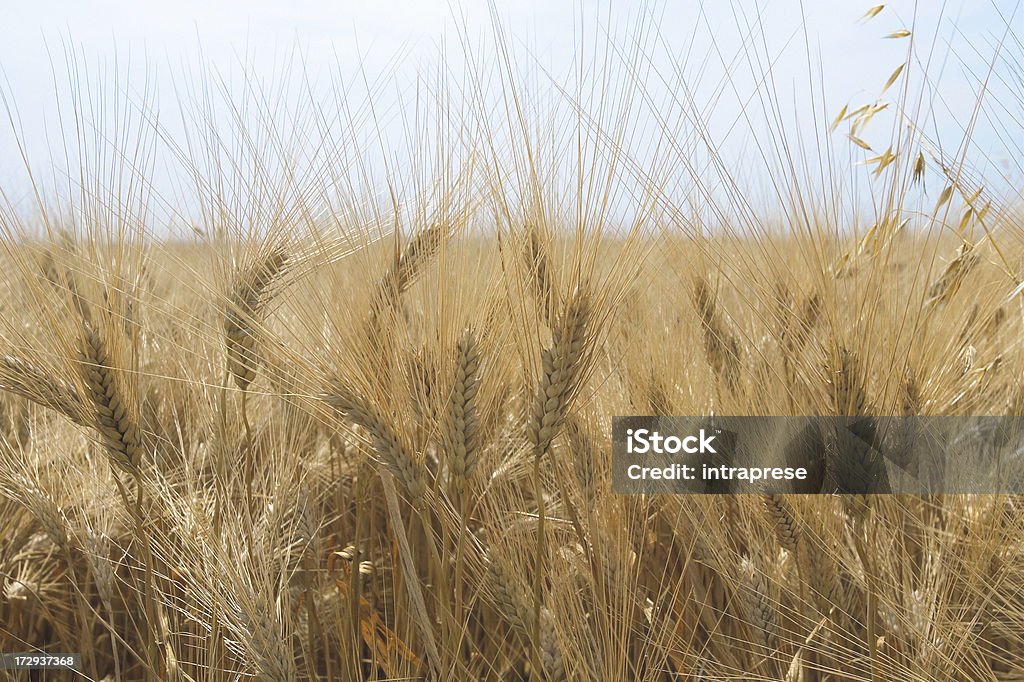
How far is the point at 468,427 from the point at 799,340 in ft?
1.50

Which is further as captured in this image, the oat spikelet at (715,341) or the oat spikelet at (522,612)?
the oat spikelet at (715,341)

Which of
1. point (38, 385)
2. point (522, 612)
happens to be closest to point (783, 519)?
point (522, 612)

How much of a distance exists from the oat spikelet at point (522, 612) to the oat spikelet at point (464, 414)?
0.21 meters

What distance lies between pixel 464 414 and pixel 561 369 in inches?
5.2

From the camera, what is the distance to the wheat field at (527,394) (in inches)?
33.9

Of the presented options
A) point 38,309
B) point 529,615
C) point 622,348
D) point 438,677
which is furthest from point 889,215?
point 38,309

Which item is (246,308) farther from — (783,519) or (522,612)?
(783,519)

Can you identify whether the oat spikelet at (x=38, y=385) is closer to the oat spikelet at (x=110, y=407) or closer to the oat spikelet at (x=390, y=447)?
the oat spikelet at (x=110, y=407)

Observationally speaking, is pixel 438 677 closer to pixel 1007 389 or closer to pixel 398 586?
pixel 398 586

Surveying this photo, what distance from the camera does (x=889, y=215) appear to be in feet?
2.79

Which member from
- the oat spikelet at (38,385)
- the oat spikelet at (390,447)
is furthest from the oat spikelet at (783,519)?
the oat spikelet at (38,385)

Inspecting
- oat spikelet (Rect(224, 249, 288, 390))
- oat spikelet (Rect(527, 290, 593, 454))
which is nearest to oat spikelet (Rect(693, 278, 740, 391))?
oat spikelet (Rect(527, 290, 593, 454))

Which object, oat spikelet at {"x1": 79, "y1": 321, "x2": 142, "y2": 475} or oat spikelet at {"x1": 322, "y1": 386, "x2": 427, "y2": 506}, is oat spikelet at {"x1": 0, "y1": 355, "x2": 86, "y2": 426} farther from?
oat spikelet at {"x1": 322, "y1": 386, "x2": 427, "y2": 506}

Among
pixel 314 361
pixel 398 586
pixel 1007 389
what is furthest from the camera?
pixel 1007 389
